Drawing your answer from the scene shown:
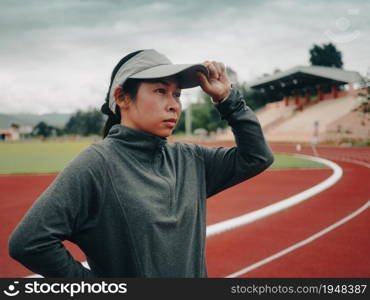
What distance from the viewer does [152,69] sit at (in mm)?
1322

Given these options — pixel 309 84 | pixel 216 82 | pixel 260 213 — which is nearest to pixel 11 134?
pixel 309 84

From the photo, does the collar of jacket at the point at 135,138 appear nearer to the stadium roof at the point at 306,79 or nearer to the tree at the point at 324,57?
the stadium roof at the point at 306,79

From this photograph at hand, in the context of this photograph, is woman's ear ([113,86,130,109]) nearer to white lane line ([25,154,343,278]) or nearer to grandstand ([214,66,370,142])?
white lane line ([25,154,343,278])

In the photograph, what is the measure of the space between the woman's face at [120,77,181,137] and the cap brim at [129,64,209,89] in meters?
0.04

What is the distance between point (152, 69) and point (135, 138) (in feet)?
0.88

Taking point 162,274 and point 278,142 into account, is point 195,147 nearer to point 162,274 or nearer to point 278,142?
point 162,274

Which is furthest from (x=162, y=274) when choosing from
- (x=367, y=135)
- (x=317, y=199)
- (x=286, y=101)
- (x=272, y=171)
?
A: (x=286, y=101)

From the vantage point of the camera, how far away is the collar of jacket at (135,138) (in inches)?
51.1

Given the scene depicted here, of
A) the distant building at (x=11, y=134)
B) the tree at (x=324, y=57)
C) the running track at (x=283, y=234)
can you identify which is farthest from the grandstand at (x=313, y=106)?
the distant building at (x=11, y=134)

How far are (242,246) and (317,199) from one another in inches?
140

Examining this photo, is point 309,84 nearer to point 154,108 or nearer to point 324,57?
point 324,57

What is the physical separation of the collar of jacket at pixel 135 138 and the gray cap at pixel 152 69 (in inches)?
6.4

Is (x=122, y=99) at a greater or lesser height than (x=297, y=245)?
greater

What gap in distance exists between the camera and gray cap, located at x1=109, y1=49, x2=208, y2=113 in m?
1.30
